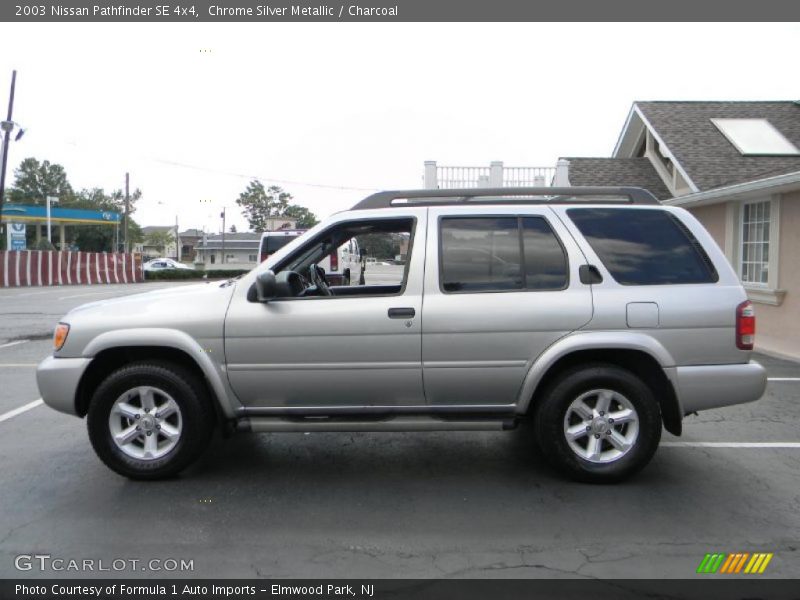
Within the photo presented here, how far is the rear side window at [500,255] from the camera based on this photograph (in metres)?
4.67

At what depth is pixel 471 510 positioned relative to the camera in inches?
169

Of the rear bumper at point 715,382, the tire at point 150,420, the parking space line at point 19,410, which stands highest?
the rear bumper at point 715,382

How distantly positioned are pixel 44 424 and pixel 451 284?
418cm

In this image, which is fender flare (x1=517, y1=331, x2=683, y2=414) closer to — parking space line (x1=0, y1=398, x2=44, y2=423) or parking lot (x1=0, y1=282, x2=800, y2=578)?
parking lot (x1=0, y1=282, x2=800, y2=578)

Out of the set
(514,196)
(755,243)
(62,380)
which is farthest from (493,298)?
(755,243)

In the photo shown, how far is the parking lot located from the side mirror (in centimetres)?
131

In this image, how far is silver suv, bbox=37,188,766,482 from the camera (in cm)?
453

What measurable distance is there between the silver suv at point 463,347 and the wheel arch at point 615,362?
14 mm

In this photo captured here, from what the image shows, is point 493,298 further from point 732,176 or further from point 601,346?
point 732,176

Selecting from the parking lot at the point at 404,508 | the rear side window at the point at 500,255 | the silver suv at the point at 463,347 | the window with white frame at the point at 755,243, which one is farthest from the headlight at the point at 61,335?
the window with white frame at the point at 755,243

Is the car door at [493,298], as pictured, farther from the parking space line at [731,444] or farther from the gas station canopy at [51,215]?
the gas station canopy at [51,215]

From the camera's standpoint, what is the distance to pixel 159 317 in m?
4.64

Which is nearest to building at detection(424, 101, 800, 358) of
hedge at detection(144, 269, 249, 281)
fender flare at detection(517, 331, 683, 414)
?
fender flare at detection(517, 331, 683, 414)

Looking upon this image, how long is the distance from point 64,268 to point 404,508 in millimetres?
33154
